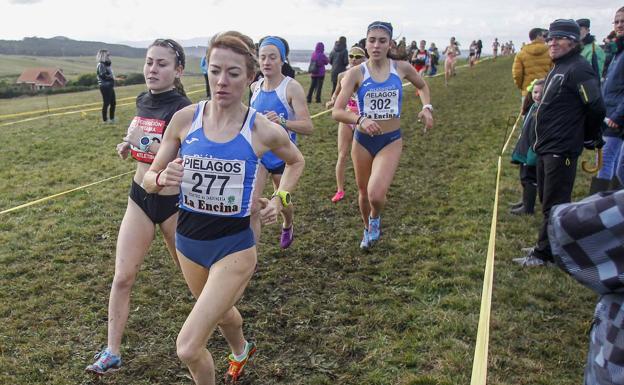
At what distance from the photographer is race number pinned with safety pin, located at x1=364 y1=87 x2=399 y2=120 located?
5.82m

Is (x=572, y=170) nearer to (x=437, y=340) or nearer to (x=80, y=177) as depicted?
(x=437, y=340)

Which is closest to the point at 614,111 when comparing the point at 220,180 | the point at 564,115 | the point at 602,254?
the point at 564,115

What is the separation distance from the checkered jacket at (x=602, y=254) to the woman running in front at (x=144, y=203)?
2.81 metres

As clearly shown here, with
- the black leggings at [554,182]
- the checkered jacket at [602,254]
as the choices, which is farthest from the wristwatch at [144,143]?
the black leggings at [554,182]

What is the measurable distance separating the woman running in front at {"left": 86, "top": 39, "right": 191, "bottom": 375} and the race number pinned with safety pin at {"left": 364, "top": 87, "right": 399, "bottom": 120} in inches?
95.2

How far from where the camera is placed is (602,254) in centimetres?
151

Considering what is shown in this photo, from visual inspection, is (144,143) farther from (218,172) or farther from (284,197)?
(284,197)

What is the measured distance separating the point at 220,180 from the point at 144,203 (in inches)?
40.3

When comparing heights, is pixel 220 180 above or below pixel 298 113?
below

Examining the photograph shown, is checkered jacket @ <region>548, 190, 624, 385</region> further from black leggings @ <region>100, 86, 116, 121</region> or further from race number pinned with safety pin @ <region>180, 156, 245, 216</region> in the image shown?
black leggings @ <region>100, 86, 116, 121</region>

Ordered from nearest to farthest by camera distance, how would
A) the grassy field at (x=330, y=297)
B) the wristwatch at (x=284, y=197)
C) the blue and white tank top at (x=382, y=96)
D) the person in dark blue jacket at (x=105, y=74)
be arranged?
the wristwatch at (x=284, y=197), the grassy field at (x=330, y=297), the blue and white tank top at (x=382, y=96), the person in dark blue jacket at (x=105, y=74)

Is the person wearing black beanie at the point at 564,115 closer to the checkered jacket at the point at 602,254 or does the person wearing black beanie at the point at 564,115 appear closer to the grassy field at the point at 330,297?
the grassy field at the point at 330,297

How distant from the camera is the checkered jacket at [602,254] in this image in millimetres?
1484

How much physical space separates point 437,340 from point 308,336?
1.07 meters
